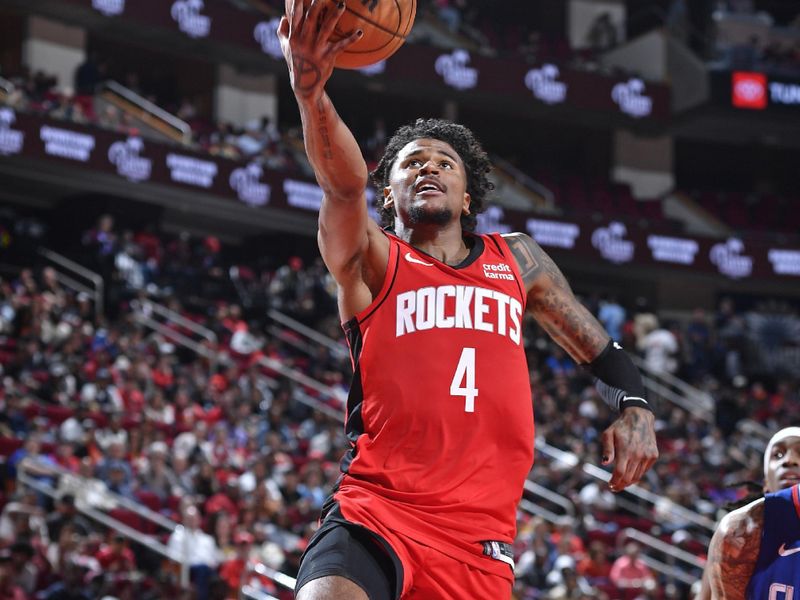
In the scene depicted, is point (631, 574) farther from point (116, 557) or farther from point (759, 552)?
point (759, 552)

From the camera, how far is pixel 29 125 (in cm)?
1666

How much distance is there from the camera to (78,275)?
16031 millimetres

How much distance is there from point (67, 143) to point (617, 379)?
14.6m

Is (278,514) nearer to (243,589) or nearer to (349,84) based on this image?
(243,589)

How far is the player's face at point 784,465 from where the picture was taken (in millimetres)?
4355

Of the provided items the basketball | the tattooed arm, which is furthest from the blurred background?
the basketball

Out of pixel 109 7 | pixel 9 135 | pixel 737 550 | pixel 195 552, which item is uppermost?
pixel 737 550

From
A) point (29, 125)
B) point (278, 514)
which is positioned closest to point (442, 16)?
point (29, 125)

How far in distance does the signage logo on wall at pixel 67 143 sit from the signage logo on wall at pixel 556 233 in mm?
8142

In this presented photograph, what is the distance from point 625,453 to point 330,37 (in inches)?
57.1

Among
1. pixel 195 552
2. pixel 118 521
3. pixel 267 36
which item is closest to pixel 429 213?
pixel 195 552

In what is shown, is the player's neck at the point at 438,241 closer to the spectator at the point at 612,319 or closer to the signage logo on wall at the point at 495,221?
the spectator at the point at 612,319

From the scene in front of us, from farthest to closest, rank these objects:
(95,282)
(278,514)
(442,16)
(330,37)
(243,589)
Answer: (442,16), (95,282), (278,514), (243,589), (330,37)

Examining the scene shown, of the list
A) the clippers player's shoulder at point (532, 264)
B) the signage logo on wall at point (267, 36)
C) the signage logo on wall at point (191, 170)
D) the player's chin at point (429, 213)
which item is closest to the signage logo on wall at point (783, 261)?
the signage logo on wall at point (267, 36)
